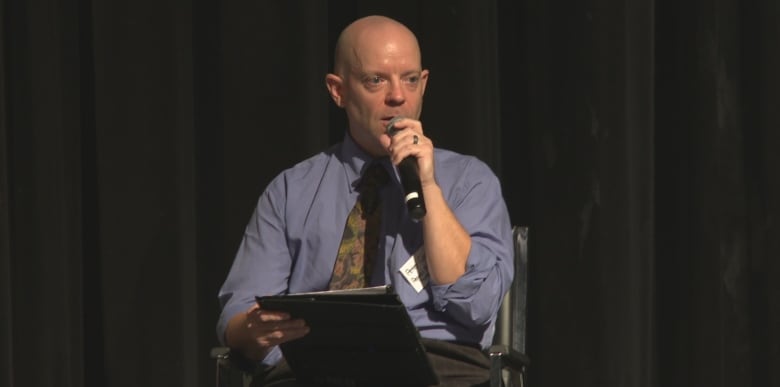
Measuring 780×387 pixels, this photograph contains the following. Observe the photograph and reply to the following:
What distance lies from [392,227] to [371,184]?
0.36 ft

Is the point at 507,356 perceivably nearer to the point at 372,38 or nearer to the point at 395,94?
the point at 395,94

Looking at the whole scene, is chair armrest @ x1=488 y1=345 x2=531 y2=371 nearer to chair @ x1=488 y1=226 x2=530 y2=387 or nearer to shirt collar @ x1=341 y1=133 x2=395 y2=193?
chair @ x1=488 y1=226 x2=530 y2=387

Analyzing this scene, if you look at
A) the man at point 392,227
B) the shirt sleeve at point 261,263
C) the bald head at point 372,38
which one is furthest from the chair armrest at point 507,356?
the bald head at point 372,38

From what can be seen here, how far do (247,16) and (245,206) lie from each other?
53 cm

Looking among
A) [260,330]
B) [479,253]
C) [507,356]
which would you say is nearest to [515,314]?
[479,253]

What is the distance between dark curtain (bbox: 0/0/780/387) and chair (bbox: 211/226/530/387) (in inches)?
28.7

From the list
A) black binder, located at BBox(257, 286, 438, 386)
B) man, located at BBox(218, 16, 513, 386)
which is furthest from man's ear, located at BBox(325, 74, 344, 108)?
black binder, located at BBox(257, 286, 438, 386)

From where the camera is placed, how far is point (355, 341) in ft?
7.07

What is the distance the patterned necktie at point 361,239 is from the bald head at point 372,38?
0.85 feet

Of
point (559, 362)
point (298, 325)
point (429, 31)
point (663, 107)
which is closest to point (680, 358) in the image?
point (559, 362)

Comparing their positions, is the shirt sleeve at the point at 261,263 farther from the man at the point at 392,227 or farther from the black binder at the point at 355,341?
the black binder at the point at 355,341

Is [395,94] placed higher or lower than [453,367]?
higher

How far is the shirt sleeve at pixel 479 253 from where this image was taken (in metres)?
2.34

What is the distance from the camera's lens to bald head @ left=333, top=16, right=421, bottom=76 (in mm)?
2549
